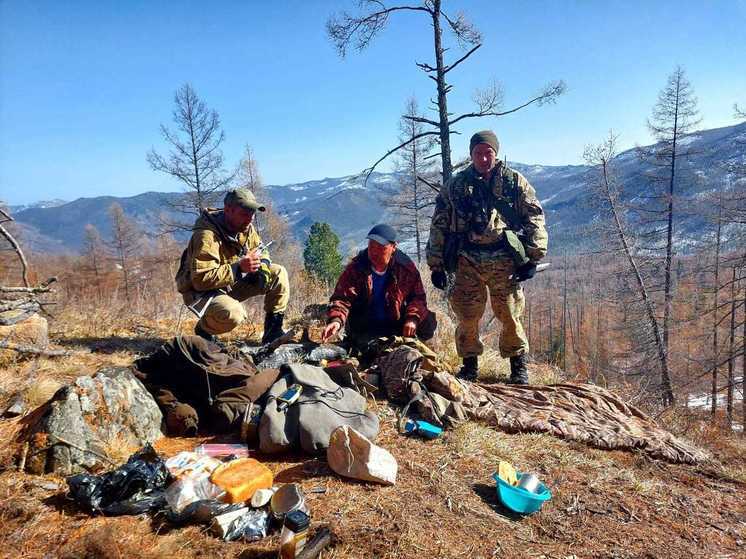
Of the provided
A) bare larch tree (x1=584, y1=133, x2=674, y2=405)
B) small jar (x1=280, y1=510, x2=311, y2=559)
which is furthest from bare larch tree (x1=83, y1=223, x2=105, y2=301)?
small jar (x1=280, y1=510, x2=311, y2=559)

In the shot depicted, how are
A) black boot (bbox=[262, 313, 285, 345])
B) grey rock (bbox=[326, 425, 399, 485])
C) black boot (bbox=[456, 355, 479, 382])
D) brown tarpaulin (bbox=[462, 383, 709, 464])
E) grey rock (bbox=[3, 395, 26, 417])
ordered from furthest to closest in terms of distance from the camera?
1. black boot (bbox=[262, 313, 285, 345])
2. black boot (bbox=[456, 355, 479, 382])
3. brown tarpaulin (bbox=[462, 383, 709, 464])
4. grey rock (bbox=[3, 395, 26, 417])
5. grey rock (bbox=[326, 425, 399, 485])

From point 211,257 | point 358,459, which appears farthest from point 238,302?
point 358,459

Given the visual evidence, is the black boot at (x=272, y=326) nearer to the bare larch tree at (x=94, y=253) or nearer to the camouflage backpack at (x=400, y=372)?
the camouflage backpack at (x=400, y=372)

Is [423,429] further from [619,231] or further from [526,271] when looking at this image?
[619,231]

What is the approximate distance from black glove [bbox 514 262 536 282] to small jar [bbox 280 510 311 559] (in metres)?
3.11

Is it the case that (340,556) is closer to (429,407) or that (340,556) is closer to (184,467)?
(184,467)

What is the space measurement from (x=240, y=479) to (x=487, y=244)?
3.15 metres

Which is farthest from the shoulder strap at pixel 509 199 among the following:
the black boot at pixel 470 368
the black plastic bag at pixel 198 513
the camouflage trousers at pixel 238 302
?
the black plastic bag at pixel 198 513

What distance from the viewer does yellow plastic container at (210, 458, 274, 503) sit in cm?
208

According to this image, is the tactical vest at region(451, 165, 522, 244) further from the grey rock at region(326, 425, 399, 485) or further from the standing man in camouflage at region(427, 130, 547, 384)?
the grey rock at region(326, 425, 399, 485)

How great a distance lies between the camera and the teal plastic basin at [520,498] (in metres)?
2.28

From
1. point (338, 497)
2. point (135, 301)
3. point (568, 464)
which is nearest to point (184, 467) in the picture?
point (338, 497)

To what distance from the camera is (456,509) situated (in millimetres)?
2232

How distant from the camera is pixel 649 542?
7.09ft
